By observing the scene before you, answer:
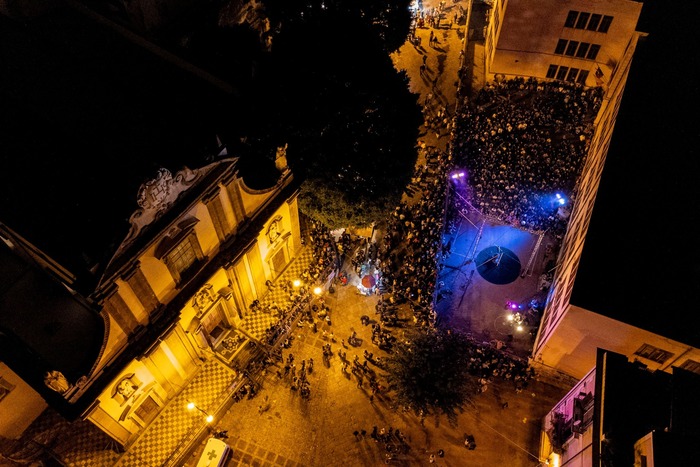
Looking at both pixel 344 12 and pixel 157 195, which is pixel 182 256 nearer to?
pixel 157 195

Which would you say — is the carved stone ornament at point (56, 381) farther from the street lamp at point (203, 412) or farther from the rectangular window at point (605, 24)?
the rectangular window at point (605, 24)

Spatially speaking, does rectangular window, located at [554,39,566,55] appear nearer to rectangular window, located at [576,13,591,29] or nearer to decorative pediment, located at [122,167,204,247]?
rectangular window, located at [576,13,591,29]

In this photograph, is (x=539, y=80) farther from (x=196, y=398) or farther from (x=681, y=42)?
(x=196, y=398)

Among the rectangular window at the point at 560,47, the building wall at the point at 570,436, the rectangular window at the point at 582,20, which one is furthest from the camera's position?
the rectangular window at the point at 560,47

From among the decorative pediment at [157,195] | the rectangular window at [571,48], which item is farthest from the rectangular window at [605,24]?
→ the decorative pediment at [157,195]

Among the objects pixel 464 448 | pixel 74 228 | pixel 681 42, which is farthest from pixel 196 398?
pixel 681 42

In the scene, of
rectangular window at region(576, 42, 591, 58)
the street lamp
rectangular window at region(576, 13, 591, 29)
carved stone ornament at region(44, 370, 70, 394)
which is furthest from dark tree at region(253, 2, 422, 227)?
rectangular window at region(576, 42, 591, 58)
